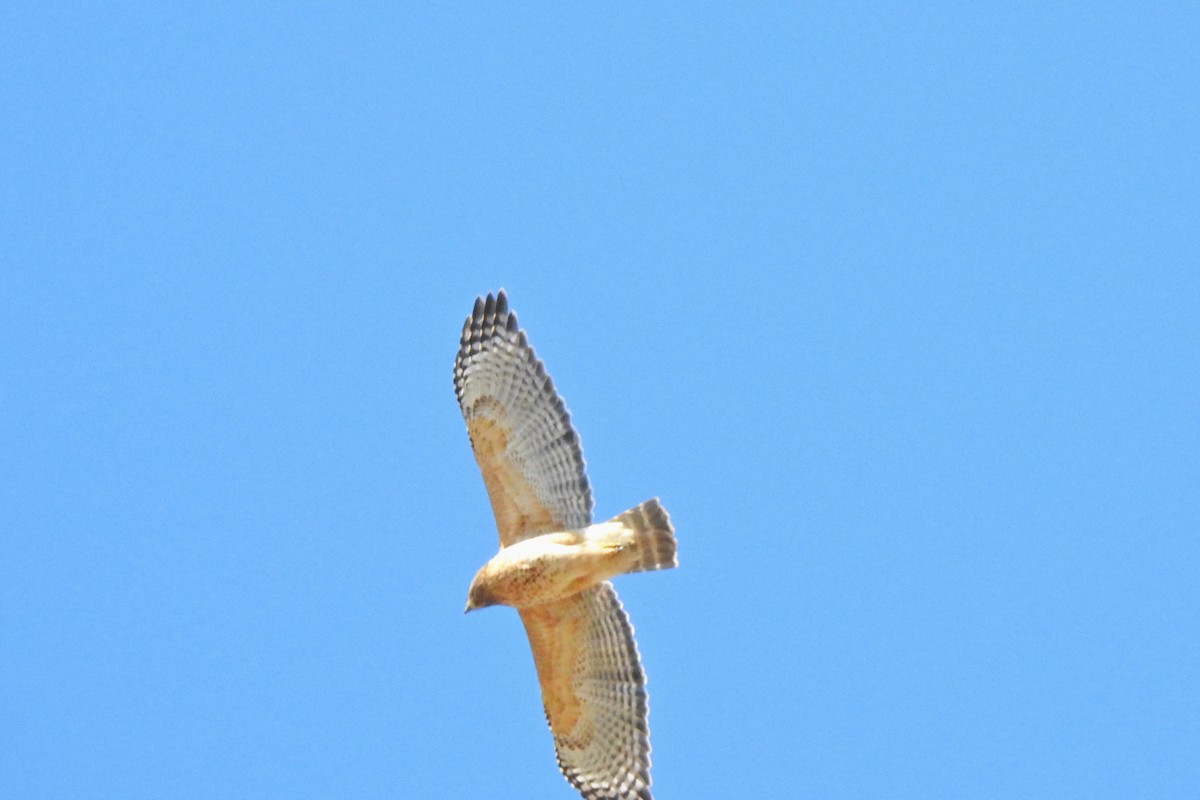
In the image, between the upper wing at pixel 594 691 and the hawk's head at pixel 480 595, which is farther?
the upper wing at pixel 594 691

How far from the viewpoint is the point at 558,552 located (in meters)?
8.64

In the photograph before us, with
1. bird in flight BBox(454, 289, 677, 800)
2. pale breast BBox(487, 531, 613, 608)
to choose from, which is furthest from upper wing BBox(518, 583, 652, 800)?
pale breast BBox(487, 531, 613, 608)

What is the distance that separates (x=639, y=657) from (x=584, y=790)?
98 centimetres

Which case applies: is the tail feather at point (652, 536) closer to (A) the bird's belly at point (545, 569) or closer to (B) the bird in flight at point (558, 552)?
(B) the bird in flight at point (558, 552)

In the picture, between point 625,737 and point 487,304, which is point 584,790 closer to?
point 625,737

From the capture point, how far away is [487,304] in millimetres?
9148

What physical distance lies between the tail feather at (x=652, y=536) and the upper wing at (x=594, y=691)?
483 mm

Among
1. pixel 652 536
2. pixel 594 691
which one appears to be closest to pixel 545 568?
pixel 652 536

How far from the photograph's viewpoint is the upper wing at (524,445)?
8.83 meters

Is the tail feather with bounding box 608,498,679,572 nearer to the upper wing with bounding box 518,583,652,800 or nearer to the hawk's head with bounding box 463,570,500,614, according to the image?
the upper wing with bounding box 518,583,652,800

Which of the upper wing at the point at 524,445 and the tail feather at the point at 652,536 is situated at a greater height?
the upper wing at the point at 524,445

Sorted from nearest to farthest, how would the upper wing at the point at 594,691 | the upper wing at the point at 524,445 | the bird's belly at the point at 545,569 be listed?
the bird's belly at the point at 545,569 → the upper wing at the point at 524,445 → the upper wing at the point at 594,691

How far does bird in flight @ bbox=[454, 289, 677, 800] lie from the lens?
870 cm

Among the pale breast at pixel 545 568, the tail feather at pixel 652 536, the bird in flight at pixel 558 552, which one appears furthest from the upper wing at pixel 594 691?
the tail feather at pixel 652 536
